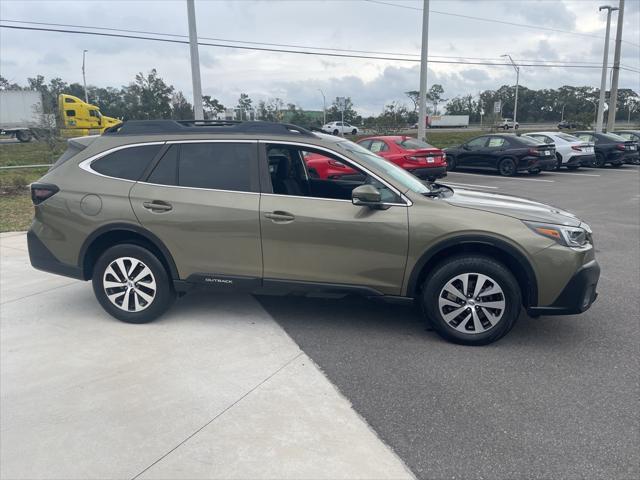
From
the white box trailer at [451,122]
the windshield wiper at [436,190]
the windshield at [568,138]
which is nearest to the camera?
the windshield wiper at [436,190]

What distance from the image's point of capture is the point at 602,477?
8.58ft

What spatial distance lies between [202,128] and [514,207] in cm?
284

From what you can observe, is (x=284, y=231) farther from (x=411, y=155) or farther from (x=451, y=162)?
(x=451, y=162)

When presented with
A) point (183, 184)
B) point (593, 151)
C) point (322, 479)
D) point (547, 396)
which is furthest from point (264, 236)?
point (593, 151)

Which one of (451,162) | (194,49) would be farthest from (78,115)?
(451,162)

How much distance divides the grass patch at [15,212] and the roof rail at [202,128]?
5152 mm

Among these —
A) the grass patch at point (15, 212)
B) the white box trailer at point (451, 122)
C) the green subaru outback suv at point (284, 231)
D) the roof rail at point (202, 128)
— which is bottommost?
the grass patch at point (15, 212)

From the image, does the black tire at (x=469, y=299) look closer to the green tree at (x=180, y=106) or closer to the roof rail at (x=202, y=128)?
the roof rail at (x=202, y=128)

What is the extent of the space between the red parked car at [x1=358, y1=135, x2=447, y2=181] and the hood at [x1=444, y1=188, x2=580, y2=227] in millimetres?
9331

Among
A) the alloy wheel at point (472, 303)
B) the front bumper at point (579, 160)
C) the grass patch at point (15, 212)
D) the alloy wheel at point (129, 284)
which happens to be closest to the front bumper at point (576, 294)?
the alloy wheel at point (472, 303)

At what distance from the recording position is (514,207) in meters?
4.29

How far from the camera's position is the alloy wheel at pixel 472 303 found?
13.3ft

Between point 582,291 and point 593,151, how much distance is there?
18.4 metres

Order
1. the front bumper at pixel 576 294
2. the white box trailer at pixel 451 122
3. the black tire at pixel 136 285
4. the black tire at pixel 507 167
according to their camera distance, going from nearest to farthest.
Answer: the front bumper at pixel 576 294, the black tire at pixel 136 285, the black tire at pixel 507 167, the white box trailer at pixel 451 122
